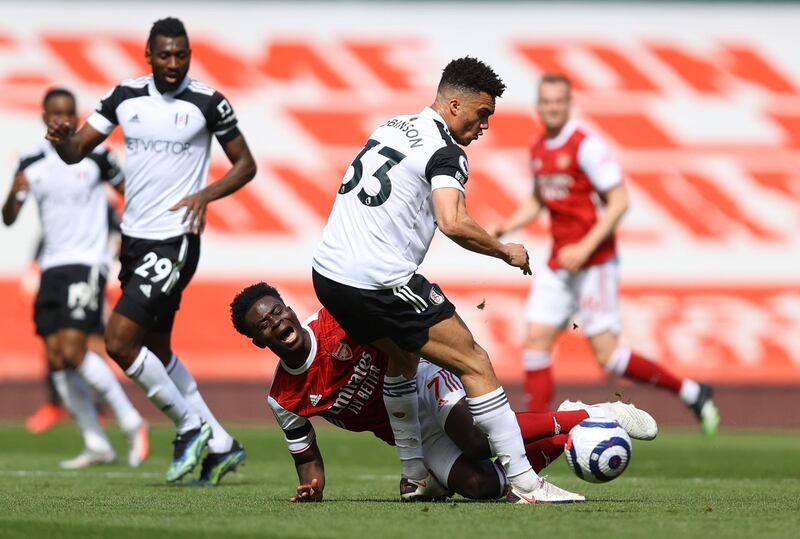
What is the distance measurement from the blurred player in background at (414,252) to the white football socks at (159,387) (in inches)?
71.8

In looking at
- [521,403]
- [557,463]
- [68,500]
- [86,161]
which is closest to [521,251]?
[68,500]

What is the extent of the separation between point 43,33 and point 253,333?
36.6 ft

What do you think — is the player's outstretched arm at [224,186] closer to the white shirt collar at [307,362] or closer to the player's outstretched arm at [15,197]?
the white shirt collar at [307,362]

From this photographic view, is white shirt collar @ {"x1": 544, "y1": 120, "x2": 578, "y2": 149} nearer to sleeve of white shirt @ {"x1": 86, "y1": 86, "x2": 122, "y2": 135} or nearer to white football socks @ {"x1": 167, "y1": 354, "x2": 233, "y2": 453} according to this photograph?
white football socks @ {"x1": 167, "y1": 354, "x2": 233, "y2": 453}

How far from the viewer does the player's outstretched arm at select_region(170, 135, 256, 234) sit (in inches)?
A: 335

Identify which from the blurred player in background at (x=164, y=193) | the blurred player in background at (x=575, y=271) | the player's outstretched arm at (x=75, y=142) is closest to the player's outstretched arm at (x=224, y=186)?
the blurred player in background at (x=164, y=193)

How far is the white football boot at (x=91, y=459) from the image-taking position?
1045cm

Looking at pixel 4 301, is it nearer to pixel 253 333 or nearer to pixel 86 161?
pixel 86 161

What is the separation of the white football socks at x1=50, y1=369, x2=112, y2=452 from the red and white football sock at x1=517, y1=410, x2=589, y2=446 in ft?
14.9

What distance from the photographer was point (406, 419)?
282 inches

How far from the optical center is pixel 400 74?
1739 cm

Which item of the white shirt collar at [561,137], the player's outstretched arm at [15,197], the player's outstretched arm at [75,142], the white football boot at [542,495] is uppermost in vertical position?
the white shirt collar at [561,137]

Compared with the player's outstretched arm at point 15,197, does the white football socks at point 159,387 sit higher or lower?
lower

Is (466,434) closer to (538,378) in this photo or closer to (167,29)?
(167,29)
